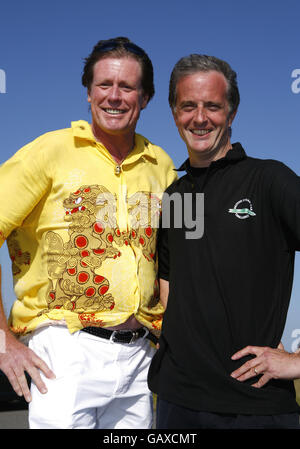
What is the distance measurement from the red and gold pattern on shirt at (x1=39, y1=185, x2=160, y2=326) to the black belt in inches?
1.9

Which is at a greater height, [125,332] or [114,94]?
[114,94]

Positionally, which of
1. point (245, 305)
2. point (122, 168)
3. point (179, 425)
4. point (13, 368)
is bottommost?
point (179, 425)

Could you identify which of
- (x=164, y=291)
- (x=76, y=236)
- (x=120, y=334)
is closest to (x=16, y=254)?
(x=76, y=236)

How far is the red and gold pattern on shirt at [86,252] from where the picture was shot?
9.37 feet

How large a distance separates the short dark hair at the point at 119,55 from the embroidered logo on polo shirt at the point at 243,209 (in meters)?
1.13

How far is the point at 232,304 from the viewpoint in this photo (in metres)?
2.51

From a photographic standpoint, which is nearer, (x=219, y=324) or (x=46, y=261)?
(x=219, y=324)

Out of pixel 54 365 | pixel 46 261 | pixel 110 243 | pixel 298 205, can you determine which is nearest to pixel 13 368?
pixel 54 365

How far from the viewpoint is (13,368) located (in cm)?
275

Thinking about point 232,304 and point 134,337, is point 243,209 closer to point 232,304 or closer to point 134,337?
point 232,304

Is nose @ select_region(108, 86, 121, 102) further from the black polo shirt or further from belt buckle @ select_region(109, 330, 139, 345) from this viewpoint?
belt buckle @ select_region(109, 330, 139, 345)

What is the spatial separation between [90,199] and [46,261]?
44 centimetres

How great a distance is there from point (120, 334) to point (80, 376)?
32 cm

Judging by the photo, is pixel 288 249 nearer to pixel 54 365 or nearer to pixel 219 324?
pixel 219 324
